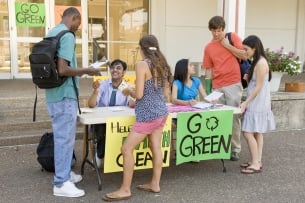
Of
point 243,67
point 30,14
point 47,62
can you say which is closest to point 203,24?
point 30,14

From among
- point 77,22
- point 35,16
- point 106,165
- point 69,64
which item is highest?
point 35,16

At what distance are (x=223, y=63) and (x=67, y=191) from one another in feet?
7.94

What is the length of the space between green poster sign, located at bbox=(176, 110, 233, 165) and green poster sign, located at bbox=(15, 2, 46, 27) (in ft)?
20.2

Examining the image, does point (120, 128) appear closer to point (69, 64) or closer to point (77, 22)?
point (69, 64)

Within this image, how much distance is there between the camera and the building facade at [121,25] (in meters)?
9.00

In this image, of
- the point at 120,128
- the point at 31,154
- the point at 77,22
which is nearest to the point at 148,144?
the point at 120,128

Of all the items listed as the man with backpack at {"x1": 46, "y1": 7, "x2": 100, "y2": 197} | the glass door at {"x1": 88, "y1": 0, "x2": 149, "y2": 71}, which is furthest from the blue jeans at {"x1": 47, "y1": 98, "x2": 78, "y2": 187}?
the glass door at {"x1": 88, "y1": 0, "x2": 149, "y2": 71}

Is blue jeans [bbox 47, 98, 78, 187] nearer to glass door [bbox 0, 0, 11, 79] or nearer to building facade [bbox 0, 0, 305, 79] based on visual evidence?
building facade [bbox 0, 0, 305, 79]

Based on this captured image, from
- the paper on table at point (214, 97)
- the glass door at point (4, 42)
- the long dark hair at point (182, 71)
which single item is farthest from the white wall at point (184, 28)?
the paper on table at point (214, 97)

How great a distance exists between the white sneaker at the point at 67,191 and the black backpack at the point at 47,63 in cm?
97

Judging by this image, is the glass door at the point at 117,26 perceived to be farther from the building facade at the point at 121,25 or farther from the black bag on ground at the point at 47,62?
the black bag on ground at the point at 47,62

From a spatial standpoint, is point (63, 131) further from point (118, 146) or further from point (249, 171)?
point (249, 171)

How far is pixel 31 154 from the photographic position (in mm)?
5074

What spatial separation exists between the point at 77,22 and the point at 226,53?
2.01m
